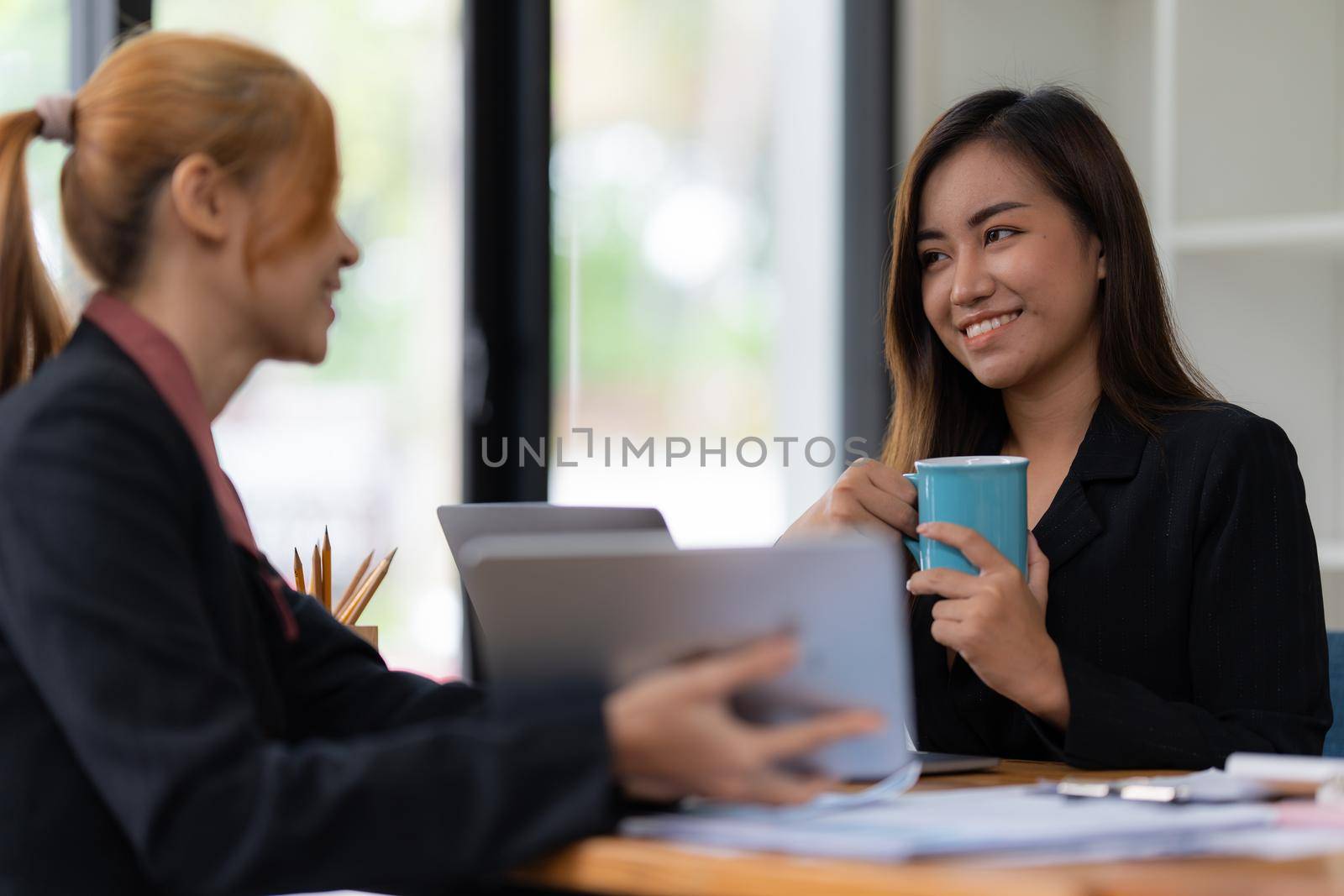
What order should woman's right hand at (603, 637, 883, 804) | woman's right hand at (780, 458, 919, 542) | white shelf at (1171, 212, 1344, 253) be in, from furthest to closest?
1. white shelf at (1171, 212, 1344, 253)
2. woman's right hand at (780, 458, 919, 542)
3. woman's right hand at (603, 637, 883, 804)

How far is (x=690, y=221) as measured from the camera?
3199mm

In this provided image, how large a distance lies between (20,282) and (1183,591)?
109cm

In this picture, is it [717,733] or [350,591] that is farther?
[350,591]

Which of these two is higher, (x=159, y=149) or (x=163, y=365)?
(x=159, y=149)

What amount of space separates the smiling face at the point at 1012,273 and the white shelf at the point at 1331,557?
98 centimetres

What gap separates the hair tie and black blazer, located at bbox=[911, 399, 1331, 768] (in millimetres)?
930

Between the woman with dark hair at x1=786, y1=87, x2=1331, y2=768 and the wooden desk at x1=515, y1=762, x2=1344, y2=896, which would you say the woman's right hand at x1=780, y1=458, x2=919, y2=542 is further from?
the wooden desk at x1=515, y1=762, x2=1344, y2=896

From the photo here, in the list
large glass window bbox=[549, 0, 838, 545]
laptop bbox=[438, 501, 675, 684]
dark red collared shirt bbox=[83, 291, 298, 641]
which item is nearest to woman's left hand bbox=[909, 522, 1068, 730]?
laptop bbox=[438, 501, 675, 684]

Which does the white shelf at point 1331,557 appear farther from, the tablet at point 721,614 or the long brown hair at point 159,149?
the long brown hair at point 159,149

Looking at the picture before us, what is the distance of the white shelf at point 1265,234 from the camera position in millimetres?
2398

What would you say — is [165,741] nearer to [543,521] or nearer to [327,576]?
[543,521]

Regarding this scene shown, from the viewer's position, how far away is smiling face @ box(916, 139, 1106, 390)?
1617 mm

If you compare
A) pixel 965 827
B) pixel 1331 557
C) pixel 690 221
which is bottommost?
pixel 1331 557

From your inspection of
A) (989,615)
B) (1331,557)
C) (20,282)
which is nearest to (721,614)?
(989,615)
